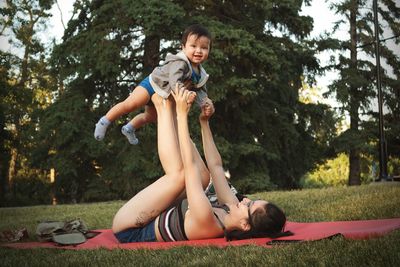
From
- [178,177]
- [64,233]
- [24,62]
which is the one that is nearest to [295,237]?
[178,177]

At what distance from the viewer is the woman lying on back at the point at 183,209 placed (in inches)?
129

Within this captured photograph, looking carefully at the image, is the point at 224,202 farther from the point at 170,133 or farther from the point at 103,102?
the point at 103,102

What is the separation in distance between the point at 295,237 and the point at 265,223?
0.24 meters

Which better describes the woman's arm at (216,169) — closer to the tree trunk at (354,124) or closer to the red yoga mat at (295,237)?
the red yoga mat at (295,237)

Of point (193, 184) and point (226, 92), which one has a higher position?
point (226, 92)

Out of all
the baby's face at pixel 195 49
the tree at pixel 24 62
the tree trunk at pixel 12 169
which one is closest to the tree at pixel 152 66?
the tree at pixel 24 62

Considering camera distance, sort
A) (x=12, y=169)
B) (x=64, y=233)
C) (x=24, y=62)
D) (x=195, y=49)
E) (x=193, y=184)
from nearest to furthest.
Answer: (x=193, y=184) → (x=64, y=233) → (x=195, y=49) → (x=24, y=62) → (x=12, y=169)

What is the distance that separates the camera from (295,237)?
3379mm

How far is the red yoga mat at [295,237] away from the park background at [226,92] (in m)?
7.79

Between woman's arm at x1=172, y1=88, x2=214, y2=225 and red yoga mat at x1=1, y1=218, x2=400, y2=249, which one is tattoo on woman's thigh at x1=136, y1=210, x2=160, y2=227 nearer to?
red yoga mat at x1=1, y1=218, x2=400, y2=249

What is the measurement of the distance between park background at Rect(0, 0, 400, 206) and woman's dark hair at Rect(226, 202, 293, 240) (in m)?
8.21

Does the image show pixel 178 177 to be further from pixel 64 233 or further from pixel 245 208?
pixel 64 233

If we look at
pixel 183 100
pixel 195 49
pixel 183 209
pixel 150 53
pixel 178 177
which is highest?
pixel 150 53

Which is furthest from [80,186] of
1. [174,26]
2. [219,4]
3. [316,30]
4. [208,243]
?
[208,243]
